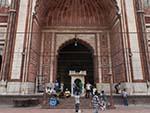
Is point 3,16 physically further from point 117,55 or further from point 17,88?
point 117,55

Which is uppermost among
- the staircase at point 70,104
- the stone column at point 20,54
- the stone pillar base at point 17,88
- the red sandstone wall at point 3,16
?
the red sandstone wall at point 3,16

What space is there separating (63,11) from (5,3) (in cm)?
598

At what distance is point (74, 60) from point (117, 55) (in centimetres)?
612

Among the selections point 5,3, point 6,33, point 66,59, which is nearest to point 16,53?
point 6,33

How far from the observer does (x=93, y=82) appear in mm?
20672

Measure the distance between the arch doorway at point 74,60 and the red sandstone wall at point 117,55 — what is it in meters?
2.75

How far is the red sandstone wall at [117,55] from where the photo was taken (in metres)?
16.3

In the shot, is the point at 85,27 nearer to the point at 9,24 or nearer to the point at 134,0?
the point at 134,0

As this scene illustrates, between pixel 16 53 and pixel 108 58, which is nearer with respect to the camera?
pixel 16 53

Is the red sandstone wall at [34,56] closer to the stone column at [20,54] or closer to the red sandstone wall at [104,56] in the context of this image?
the stone column at [20,54]

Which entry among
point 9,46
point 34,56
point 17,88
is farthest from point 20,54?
point 17,88

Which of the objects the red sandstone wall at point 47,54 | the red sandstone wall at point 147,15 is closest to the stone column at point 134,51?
the red sandstone wall at point 147,15

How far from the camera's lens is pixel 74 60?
22359 millimetres

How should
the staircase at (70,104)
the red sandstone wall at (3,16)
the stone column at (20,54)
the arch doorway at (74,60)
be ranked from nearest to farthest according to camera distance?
the staircase at (70,104) < the stone column at (20,54) < the red sandstone wall at (3,16) < the arch doorway at (74,60)
